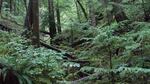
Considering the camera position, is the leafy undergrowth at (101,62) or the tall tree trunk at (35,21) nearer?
the leafy undergrowth at (101,62)

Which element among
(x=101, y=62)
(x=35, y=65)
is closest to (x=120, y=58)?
(x=101, y=62)

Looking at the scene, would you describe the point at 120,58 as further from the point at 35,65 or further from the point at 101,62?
the point at 35,65

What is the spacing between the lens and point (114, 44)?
7.35 m

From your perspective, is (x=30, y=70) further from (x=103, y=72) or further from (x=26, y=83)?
(x=103, y=72)

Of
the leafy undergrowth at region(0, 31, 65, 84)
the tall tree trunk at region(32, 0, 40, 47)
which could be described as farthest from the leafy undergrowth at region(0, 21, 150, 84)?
the tall tree trunk at region(32, 0, 40, 47)

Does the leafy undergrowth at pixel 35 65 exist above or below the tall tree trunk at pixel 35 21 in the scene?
below

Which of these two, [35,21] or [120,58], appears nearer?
[120,58]

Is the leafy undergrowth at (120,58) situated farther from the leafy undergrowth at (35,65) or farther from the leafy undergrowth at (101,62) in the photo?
the leafy undergrowth at (35,65)

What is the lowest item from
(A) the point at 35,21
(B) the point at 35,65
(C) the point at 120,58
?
(B) the point at 35,65

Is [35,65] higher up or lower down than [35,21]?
lower down

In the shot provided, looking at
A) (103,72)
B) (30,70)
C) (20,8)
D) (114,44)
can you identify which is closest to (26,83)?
(30,70)

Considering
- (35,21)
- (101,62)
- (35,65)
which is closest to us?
(101,62)

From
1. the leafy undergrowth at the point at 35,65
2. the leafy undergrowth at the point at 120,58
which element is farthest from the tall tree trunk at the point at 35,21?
the leafy undergrowth at the point at 120,58

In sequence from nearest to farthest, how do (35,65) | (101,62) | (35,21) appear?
(101,62) < (35,65) < (35,21)
